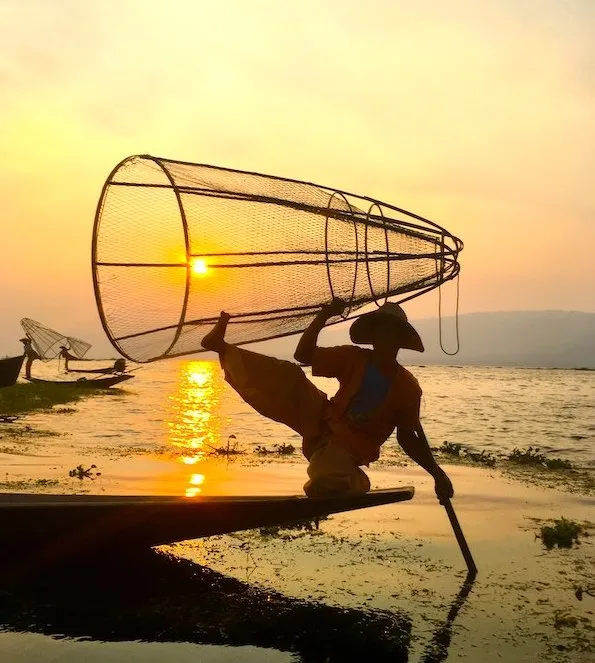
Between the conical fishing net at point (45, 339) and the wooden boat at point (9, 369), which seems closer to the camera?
the wooden boat at point (9, 369)

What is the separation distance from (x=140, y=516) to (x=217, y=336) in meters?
1.51

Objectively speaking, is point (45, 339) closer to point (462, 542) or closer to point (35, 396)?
point (35, 396)

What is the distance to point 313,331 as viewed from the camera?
15.3ft

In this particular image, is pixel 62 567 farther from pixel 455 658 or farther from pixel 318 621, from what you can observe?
pixel 455 658

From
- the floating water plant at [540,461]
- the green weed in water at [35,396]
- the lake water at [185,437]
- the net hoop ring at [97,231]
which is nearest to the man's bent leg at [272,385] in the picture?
the net hoop ring at [97,231]

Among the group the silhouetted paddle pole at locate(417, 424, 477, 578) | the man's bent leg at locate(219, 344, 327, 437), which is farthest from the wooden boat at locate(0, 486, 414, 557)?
the silhouetted paddle pole at locate(417, 424, 477, 578)

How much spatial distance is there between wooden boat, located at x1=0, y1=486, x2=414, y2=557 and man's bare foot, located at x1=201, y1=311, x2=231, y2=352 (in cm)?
121

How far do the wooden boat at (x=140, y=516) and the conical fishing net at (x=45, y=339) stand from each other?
33137 mm

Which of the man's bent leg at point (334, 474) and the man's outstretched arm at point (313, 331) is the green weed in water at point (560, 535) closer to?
the man's bent leg at point (334, 474)

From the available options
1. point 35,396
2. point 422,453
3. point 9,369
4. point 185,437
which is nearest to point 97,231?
point 422,453

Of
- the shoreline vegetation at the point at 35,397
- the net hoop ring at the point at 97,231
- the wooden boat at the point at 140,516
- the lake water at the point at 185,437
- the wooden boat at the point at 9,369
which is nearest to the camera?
the net hoop ring at the point at 97,231

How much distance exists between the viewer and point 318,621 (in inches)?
179

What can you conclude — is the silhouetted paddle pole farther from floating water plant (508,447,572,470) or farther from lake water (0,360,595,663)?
floating water plant (508,447,572,470)

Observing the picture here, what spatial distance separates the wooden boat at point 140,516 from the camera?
15.8 feet
